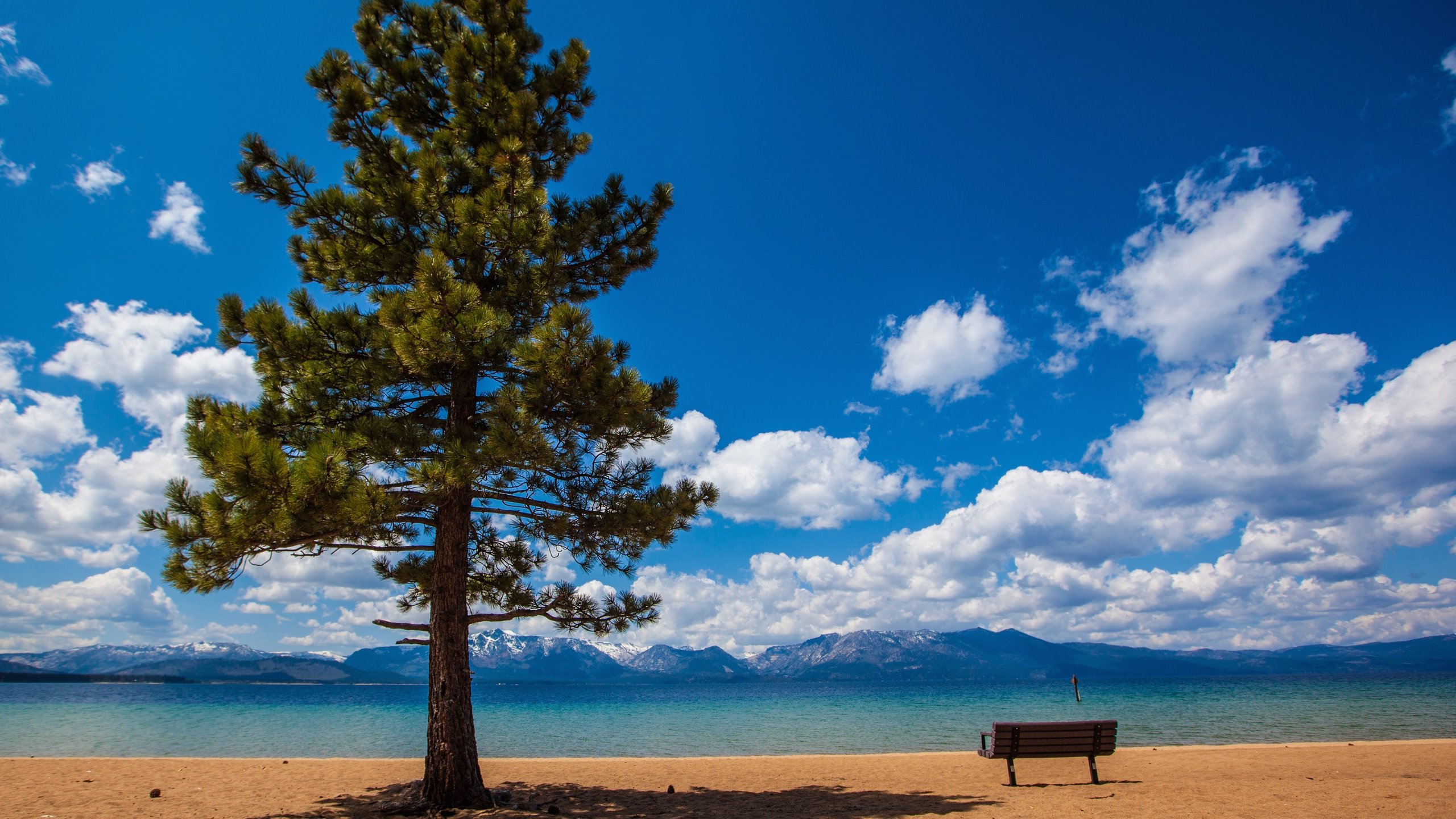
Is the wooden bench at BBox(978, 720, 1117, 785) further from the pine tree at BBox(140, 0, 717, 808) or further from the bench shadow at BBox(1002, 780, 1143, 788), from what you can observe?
the pine tree at BBox(140, 0, 717, 808)

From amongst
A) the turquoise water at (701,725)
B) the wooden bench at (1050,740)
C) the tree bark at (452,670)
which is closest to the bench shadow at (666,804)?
the tree bark at (452,670)

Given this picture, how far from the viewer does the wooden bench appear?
924cm

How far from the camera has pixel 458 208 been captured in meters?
7.55

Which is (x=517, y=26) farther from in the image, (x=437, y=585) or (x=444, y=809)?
(x=444, y=809)

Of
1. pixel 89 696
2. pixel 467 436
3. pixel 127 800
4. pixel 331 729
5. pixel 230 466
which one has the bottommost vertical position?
pixel 89 696

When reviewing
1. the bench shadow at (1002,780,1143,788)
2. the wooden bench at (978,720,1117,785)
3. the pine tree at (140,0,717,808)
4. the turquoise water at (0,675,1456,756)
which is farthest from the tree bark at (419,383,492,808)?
the turquoise water at (0,675,1456,756)

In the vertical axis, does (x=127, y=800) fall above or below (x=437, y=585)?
below

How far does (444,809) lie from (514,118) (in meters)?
8.60

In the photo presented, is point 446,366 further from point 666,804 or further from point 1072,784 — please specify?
point 1072,784

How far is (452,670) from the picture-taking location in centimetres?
780

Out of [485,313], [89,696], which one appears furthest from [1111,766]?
[89,696]

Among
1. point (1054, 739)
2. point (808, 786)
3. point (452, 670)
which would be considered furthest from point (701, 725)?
point (452, 670)

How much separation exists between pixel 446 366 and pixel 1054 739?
33.2 ft

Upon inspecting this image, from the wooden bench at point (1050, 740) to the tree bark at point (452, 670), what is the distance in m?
7.15
